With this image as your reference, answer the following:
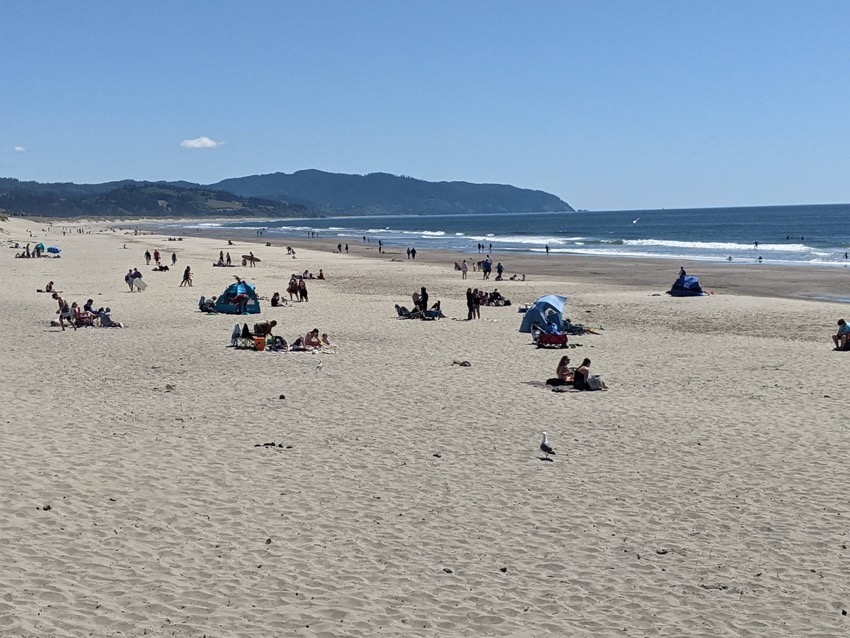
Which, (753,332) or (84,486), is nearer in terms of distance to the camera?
(84,486)

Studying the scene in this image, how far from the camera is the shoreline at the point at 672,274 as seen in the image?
35312 mm

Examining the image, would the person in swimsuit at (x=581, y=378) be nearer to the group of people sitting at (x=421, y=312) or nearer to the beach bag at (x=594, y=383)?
the beach bag at (x=594, y=383)

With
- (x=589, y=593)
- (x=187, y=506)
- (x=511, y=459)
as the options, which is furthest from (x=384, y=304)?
(x=589, y=593)

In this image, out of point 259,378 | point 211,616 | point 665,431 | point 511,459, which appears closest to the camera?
point 211,616

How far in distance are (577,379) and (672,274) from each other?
3168 centimetres

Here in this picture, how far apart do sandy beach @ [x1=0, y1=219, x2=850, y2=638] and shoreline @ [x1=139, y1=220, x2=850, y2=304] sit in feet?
54.3

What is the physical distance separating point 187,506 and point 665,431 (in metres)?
6.68

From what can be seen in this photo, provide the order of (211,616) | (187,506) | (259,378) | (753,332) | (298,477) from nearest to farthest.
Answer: (211,616) → (187,506) → (298,477) → (259,378) → (753,332)

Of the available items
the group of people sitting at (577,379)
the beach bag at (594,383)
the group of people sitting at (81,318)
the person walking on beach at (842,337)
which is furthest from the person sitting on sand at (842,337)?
the group of people sitting at (81,318)

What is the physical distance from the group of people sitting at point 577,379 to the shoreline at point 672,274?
1959 centimetres

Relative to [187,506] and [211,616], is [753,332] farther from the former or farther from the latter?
[211,616]

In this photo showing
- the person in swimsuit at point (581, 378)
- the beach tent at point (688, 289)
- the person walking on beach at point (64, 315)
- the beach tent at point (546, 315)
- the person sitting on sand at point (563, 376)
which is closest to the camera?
the person in swimsuit at point (581, 378)

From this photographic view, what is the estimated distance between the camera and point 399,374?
1602 centimetres

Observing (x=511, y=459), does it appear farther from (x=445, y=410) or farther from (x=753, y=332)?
(x=753, y=332)
